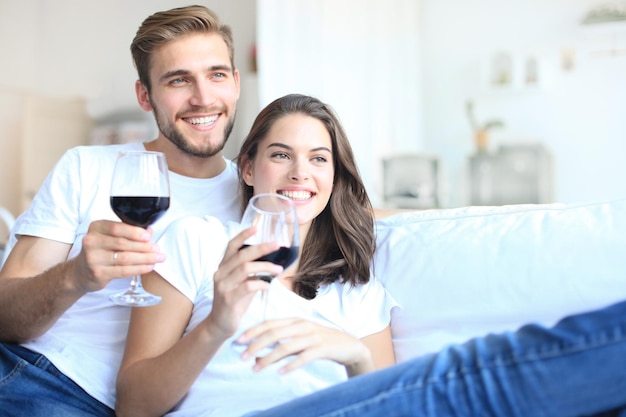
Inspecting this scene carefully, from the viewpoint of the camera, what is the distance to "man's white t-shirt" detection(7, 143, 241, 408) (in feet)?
5.01

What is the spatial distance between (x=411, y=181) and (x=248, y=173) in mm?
3833

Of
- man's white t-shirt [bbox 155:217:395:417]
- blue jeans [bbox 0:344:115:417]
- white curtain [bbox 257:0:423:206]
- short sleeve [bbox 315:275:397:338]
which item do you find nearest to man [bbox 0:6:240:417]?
blue jeans [bbox 0:344:115:417]

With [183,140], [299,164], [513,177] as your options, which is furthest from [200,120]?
[513,177]

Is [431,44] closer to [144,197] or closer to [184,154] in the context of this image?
[184,154]

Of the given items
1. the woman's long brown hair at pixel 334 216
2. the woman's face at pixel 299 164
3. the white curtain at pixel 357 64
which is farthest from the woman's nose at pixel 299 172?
the white curtain at pixel 357 64

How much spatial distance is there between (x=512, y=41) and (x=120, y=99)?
123 inches

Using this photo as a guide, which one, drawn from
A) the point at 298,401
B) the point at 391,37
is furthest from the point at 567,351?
the point at 391,37

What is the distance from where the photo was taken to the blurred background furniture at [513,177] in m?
5.59

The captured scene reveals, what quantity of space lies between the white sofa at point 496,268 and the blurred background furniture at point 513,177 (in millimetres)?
4049

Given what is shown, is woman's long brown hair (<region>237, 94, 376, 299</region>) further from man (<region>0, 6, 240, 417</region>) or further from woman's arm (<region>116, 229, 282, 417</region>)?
woman's arm (<region>116, 229, 282, 417</region>)

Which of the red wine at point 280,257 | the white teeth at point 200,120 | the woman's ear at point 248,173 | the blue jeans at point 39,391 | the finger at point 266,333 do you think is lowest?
the blue jeans at point 39,391

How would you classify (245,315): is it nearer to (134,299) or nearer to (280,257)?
(134,299)

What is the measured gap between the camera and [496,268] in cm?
154

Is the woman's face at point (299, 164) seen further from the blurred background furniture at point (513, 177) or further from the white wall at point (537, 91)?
the white wall at point (537, 91)
